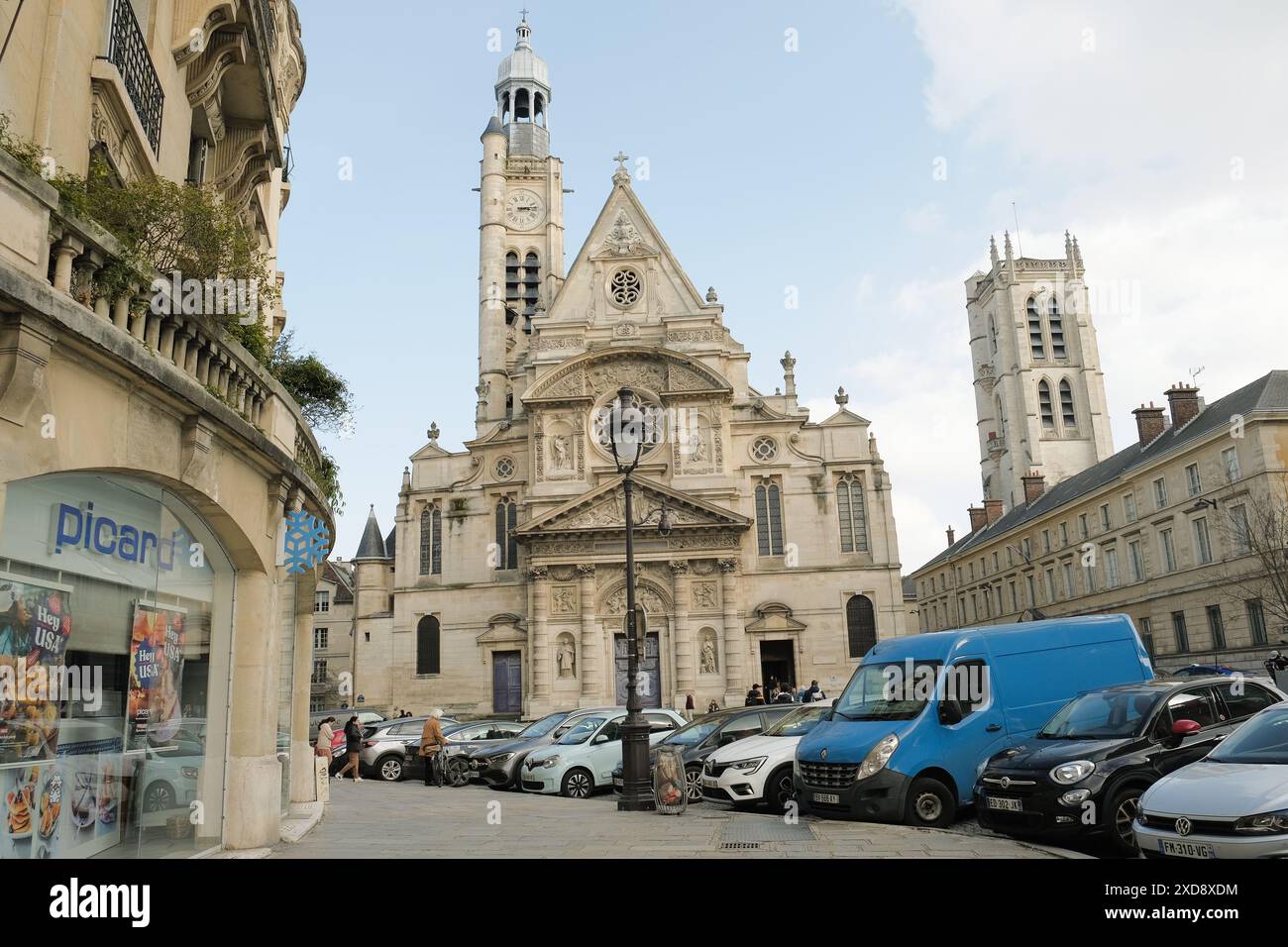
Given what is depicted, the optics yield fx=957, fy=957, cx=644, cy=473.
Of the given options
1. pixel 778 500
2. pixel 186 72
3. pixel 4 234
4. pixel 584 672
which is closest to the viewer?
pixel 4 234

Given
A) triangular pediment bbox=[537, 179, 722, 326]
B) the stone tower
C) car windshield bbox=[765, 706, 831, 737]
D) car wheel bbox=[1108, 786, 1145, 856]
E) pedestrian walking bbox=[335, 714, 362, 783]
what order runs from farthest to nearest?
1. the stone tower
2. triangular pediment bbox=[537, 179, 722, 326]
3. pedestrian walking bbox=[335, 714, 362, 783]
4. car windshield bbox=[765, 706, 831, 737]
5. car wheel bbox=[1108, 786, 1145, 856]

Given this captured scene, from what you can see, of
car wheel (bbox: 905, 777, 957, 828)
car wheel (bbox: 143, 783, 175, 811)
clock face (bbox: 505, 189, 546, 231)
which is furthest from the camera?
clock face (bbox: 505, 189, 546, 231)

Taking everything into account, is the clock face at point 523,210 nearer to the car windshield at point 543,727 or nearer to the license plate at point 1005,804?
the car windshield at point 543,727

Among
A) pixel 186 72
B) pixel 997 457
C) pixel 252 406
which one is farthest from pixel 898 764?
pixel 997 457

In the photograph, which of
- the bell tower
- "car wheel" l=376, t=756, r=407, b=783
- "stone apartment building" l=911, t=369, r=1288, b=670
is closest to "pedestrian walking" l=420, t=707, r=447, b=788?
"car wheel" l=376, t=756, r=407, b=783

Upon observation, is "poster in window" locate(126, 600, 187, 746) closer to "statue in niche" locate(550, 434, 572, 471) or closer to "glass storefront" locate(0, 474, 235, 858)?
"glass storefront" locate(0, 474, 235, 858)

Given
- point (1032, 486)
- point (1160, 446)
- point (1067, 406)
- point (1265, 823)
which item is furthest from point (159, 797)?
point (1067, 406)

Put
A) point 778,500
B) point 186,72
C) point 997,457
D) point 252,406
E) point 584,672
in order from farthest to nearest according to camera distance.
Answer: point 997,457 < point 778,500 < point 584,672 < point 186,72 < point 252,406

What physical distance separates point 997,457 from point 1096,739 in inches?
2931

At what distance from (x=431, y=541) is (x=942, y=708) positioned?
104 ft

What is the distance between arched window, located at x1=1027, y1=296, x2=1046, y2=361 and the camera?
252 ft

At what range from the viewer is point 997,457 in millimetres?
79500

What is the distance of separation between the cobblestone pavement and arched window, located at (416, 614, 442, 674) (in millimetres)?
24709
